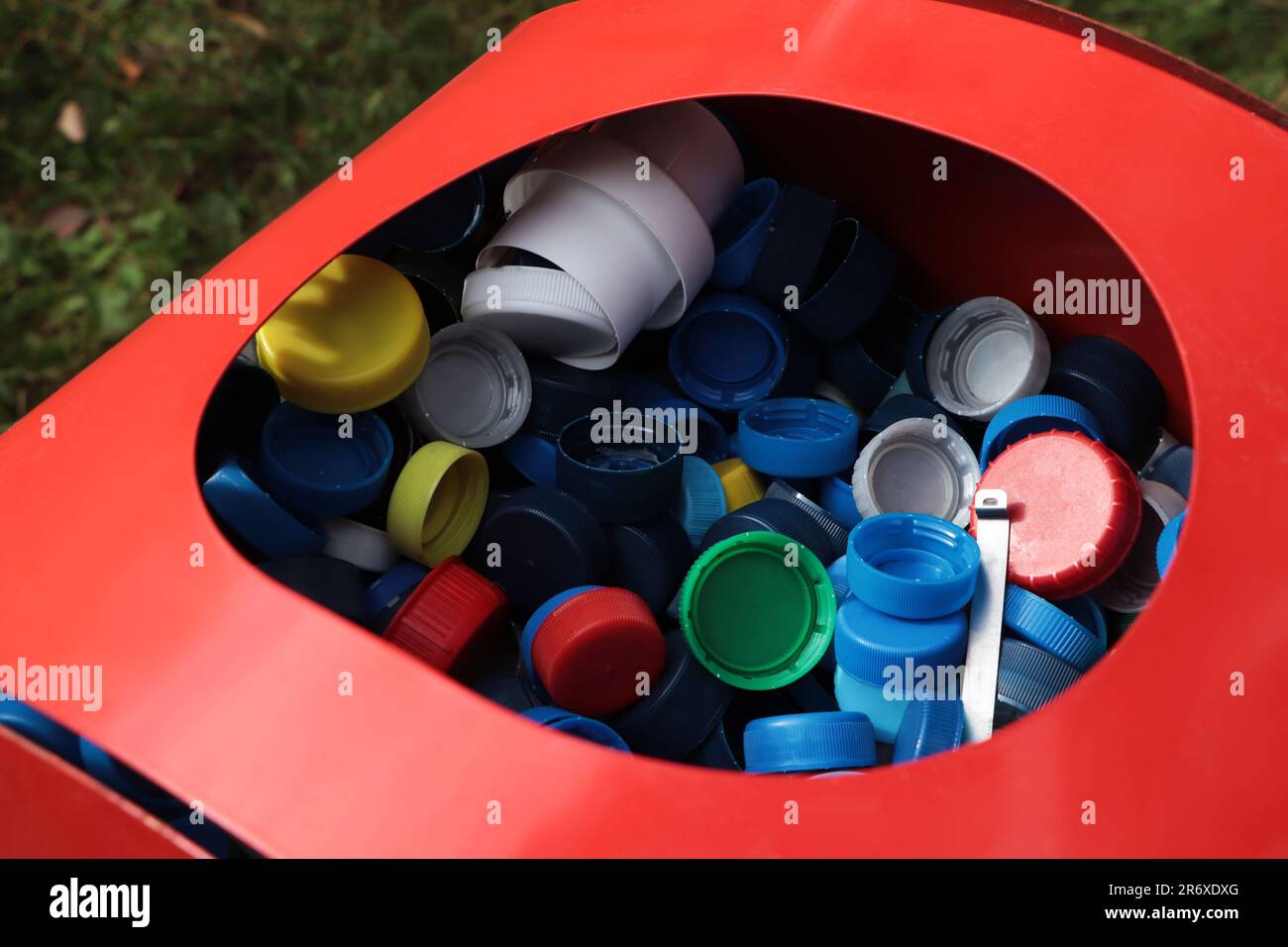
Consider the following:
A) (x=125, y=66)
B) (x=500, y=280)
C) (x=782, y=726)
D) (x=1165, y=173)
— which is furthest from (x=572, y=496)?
(x=125, y=66)

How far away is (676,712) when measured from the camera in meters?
1.58

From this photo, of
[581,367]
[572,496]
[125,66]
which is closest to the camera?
[572,496]

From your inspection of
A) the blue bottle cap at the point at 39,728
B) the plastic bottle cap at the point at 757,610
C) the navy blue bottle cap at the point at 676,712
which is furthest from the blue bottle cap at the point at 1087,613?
the blue bottle cap at the point at 39,728

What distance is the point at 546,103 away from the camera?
1.58 metres

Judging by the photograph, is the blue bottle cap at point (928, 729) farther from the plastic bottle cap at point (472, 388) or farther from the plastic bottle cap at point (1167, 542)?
the plastic bottle cap at point (472, 388)

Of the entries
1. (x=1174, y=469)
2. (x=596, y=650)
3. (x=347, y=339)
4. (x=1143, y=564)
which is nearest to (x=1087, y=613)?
(x=1143, y=564)

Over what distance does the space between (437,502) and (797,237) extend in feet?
1.89

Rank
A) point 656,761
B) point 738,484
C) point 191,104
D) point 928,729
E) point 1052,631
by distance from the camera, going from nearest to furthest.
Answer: point 656,761
point 928,729
point 1052,631
point 738,484
point 191,104

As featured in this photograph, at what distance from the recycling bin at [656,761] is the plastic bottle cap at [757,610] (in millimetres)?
479

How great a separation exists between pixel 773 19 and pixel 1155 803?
95 centimetres

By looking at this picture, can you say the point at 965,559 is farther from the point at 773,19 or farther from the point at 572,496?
the point at 773,19

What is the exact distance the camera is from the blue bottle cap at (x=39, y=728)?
50.0 inches

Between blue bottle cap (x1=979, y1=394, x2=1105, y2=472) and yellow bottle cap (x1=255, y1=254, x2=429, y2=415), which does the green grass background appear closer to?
yellow bottle cap (x1=255, y1=254, x2=429, y2=415)

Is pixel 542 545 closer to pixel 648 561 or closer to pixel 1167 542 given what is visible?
pixel 648 561
